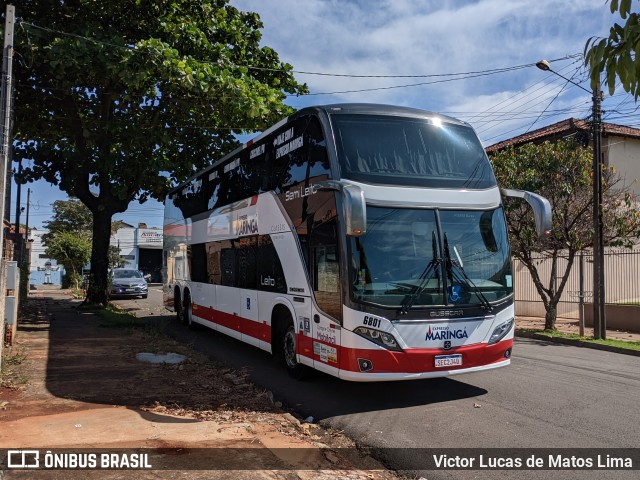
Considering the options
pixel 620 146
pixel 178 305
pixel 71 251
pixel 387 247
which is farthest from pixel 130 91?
pixel 71 251

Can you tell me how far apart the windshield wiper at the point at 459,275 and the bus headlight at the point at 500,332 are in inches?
12.7

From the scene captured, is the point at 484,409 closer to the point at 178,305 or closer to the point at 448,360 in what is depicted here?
the point at 448,360

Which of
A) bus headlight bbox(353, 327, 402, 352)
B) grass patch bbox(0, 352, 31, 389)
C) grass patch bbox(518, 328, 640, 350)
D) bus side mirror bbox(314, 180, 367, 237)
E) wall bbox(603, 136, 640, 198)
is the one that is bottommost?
grass patch bbox(518, 328, 640, 350)

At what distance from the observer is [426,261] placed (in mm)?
6863

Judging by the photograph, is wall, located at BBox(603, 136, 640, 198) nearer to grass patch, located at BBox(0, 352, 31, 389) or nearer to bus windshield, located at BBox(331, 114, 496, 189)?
bus windshield, located at BBox(331, 114, 496, 189)

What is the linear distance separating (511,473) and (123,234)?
6599 centimetres

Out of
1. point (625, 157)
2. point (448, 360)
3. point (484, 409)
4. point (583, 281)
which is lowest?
point (484, 409)

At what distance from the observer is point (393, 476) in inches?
193

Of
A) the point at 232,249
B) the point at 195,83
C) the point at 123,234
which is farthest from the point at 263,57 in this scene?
the point at 123,234

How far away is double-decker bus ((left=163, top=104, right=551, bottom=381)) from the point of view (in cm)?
662

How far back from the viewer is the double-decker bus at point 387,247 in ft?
21.7

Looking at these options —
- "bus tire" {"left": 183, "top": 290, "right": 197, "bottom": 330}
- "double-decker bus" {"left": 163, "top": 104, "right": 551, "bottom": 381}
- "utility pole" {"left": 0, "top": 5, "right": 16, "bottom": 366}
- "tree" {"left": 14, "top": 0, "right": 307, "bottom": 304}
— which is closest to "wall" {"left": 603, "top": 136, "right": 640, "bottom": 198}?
"tree" {"left": 14, "top": 0, "right": 307, "bottom": 304}

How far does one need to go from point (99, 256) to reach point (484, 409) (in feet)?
53.4

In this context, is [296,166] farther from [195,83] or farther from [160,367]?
[195,83]
